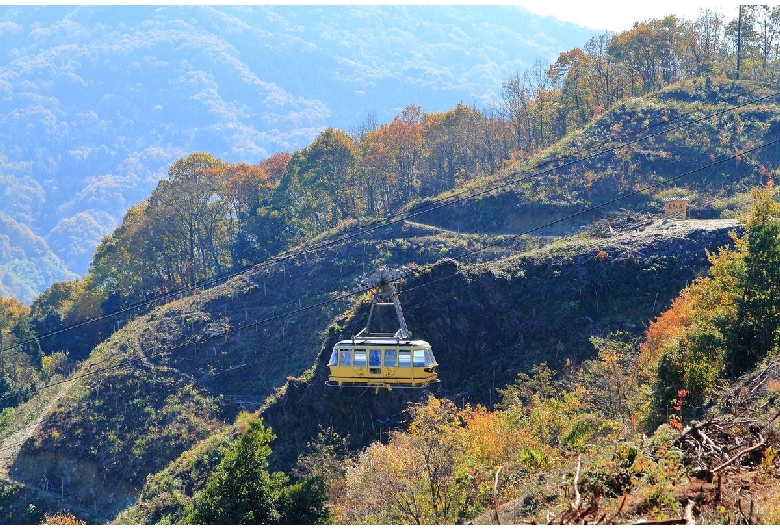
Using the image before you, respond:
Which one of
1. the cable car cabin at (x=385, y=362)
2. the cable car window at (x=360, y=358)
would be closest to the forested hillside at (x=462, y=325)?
the cable car cabin at (x=385, y=362)

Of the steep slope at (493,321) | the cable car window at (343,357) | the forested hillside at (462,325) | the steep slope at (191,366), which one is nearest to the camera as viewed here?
the forested hillside at (462,325)

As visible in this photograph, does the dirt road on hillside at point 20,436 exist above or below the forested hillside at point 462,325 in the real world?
below

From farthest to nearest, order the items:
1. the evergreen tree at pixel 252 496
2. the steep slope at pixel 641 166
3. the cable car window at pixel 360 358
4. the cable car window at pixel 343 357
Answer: the steep slope at pixel 641 166, the cable car window at pixel 343 357, the cable car window at pixel 360 358, the evergreen tree at pixel 252 496

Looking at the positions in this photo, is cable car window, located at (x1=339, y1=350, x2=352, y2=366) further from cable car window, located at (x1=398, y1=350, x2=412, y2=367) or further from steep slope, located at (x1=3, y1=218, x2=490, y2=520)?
steep slope, located at (x1=3, y1=218, x2=490, y2=520)

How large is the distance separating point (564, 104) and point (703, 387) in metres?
53.1

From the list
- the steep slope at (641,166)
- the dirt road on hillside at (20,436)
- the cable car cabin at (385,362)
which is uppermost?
the steep slope at (641,166)

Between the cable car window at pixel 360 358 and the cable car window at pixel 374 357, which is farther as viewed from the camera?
the cable car window at pixel 360 358

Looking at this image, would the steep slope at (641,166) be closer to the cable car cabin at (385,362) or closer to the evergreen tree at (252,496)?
the cable car cabin at (385,362)

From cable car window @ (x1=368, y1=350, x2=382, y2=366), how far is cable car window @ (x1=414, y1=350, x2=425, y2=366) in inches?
46.0

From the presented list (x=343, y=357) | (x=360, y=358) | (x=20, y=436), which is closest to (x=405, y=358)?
(x=360, y=358)

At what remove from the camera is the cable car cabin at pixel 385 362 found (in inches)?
1065

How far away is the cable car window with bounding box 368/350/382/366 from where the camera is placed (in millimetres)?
27219

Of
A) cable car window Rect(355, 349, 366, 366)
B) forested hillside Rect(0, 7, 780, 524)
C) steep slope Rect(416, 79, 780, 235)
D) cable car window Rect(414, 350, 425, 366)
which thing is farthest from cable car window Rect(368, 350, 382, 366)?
steep slope Rect(416, 79, 780, 235)

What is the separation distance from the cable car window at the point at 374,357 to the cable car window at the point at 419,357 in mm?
1167
